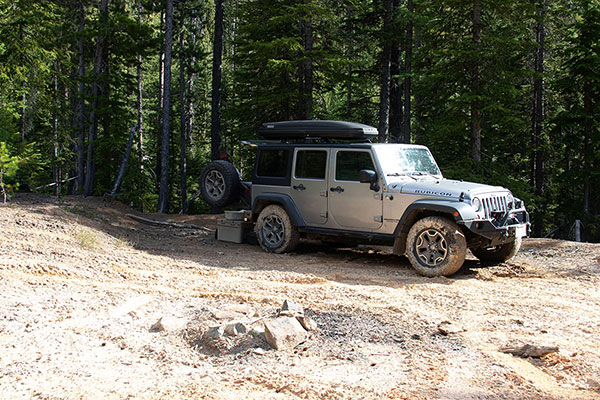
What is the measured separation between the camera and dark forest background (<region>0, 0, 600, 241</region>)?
622 inches

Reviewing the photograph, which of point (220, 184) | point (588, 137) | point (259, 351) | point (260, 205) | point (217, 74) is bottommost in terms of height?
point (259, 351)

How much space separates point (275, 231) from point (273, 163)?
1.37m

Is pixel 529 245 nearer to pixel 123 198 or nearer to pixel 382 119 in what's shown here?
pixel 382 119

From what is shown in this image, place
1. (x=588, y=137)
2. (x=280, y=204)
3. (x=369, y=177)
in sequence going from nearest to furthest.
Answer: (x=369, y=177) < (x=280, y=204) < (x=588, y=137)

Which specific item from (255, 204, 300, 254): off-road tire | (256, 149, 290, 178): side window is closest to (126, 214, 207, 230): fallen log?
(255, 204, 300, 254): off-road tire

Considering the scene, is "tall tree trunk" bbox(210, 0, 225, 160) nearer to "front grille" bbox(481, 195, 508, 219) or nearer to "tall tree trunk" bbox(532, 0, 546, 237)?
"front grille" bbox(481, 195, 508, 219)

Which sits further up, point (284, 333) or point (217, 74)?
point (217, 74)

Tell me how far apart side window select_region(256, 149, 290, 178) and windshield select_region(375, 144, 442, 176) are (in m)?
2.06

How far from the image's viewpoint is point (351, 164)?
31.2 ft

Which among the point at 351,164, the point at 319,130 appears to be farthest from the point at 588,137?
the point at 351,164

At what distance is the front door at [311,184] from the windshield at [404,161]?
46.0 inches

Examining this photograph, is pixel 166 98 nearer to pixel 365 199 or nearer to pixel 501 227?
pixel 365 199

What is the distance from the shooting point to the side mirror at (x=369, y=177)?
8922 millimetres

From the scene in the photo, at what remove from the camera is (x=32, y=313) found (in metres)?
5.60
